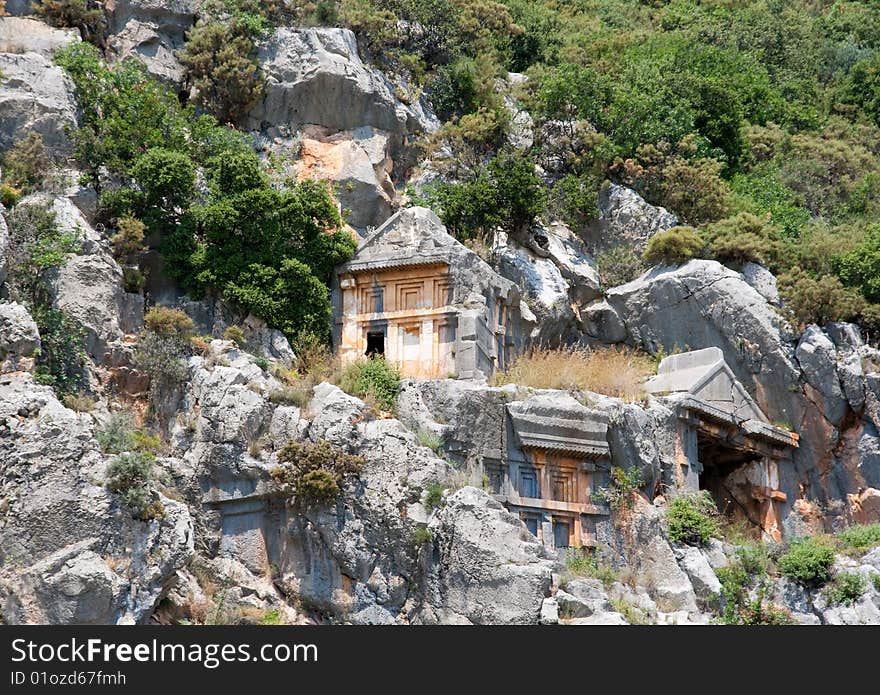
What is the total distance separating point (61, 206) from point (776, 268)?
1843 cm

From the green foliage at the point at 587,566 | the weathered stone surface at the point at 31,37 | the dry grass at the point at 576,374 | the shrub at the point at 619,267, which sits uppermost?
the weathered stone surface at the point at 31,37

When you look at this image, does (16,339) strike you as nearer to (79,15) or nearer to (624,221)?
(79,15)

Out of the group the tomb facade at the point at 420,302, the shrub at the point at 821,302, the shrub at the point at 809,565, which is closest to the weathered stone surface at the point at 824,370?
the shrub at the point at 821,302

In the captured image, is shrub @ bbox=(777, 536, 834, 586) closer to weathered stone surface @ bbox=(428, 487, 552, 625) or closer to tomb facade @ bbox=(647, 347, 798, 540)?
tomb facade @ bbox=(647, 347, 798, 540)

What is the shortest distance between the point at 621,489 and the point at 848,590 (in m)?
5.23

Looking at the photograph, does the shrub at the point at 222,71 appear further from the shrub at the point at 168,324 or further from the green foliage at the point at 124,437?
the green foliage at the point at 124,437

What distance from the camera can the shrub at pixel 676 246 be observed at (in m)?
37.5

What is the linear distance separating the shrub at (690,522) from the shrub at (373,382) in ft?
21.8

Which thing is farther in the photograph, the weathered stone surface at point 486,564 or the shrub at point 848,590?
the shrub at point 848,590

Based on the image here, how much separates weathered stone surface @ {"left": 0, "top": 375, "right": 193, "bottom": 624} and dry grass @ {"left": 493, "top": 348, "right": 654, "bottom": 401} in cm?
968

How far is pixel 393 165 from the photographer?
39906 mm

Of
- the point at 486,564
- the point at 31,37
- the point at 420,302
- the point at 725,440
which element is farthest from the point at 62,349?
the point at 725,440

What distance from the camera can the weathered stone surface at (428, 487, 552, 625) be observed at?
2655cm

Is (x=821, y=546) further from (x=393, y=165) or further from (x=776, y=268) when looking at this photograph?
(x=393, y=165)
